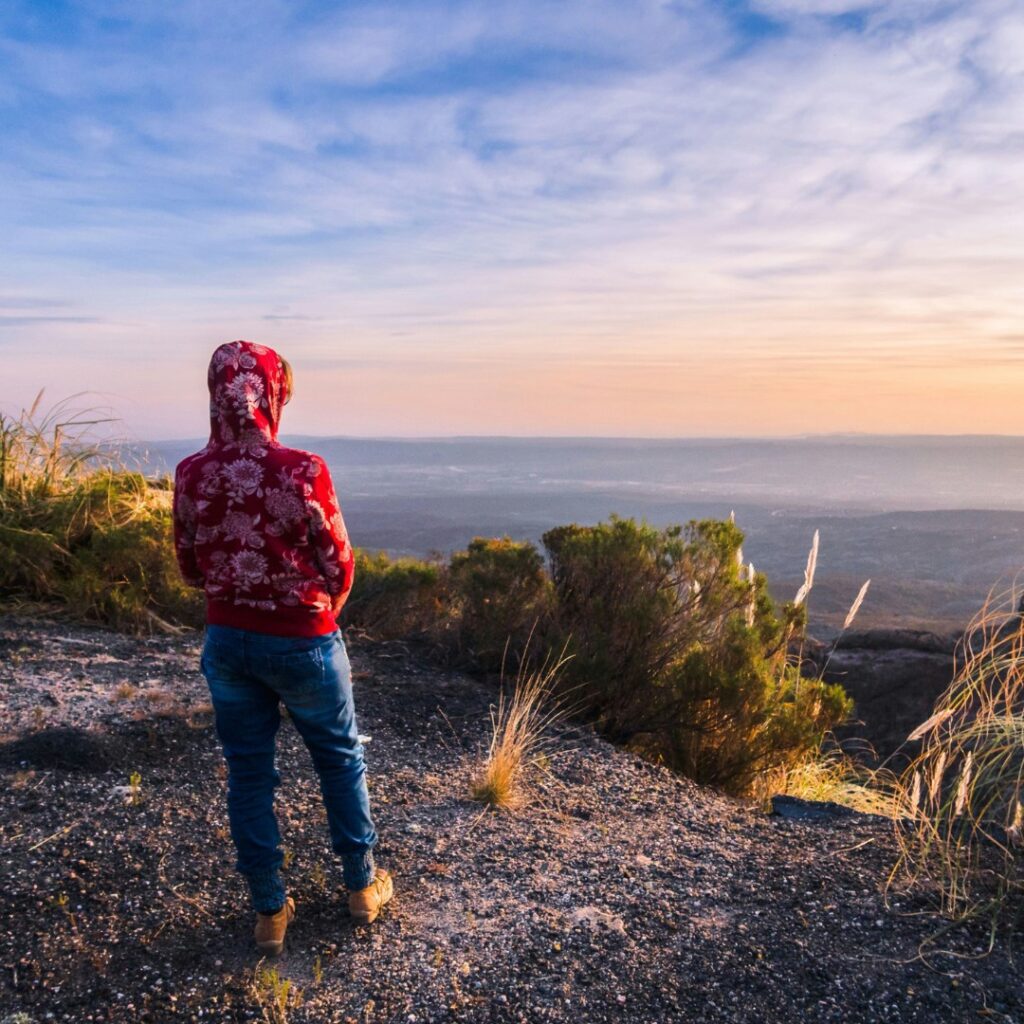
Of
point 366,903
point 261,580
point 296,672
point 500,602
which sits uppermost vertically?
point 261,580

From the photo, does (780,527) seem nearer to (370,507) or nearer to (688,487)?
(370,507)

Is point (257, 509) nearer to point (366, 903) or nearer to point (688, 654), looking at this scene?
point (366, 903)

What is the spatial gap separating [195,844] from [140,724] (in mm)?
1490

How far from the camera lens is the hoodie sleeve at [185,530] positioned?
2.88 m

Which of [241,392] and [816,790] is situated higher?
[241,392]

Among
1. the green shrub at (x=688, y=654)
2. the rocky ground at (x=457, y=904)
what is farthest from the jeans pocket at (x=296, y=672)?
the green shrub at (x=688, y=654)

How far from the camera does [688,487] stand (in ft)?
414

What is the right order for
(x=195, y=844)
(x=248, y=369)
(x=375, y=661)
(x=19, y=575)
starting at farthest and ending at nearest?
(x=19, y=575) → (x=375, y=661) → (x=195, y=844) → (x=248, y=369)

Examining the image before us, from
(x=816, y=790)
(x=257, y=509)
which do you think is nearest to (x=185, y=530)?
(x=257, y=509)

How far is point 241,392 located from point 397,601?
510 centimetres

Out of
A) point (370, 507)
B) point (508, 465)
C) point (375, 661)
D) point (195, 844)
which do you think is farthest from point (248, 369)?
point (508, 465)

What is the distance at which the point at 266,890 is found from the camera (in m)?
3.02

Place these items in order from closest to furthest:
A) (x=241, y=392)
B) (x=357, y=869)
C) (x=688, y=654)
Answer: (x=241, y=392), (x=357, y=869), (x=688, y=654)

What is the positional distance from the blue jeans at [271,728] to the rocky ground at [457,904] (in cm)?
38
